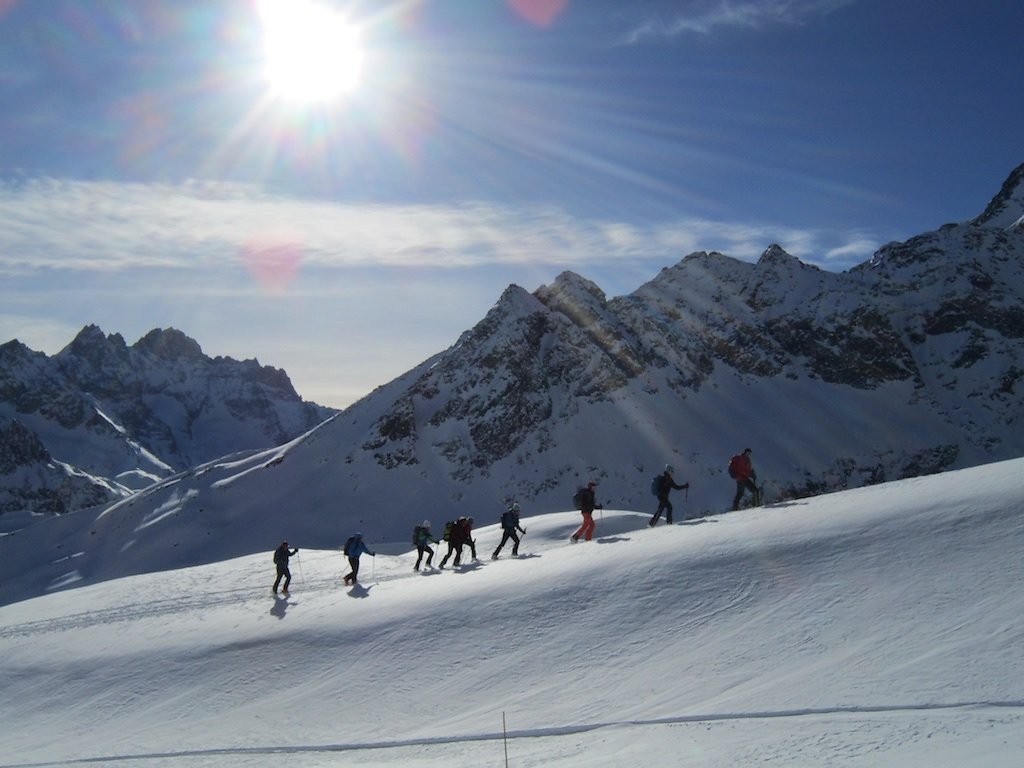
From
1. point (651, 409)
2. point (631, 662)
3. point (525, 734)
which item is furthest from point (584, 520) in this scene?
point (651, 409)

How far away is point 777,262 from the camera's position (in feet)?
401

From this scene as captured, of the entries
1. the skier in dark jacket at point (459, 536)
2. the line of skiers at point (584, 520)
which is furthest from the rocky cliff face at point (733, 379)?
the skier in dark jacket at point (459, 536)

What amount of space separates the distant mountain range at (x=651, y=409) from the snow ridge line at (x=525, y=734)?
187 ft

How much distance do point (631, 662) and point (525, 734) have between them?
200 cm

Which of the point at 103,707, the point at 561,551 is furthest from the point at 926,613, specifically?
the point at 103,707

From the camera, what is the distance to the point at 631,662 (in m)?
10.5

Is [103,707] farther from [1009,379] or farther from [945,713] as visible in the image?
[1009,379]

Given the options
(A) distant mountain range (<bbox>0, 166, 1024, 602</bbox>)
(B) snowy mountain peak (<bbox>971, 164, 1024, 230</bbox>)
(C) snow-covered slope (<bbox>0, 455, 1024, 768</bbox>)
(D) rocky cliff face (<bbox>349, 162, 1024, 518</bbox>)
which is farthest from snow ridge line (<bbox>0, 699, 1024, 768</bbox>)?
(B) snowy mountain peak (<bbox>971, 164, 1024, 230</bbox>)

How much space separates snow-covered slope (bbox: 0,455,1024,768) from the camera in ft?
25.6

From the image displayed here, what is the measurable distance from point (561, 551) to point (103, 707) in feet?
32.5

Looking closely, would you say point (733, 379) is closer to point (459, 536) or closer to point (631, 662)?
point (459, 536)

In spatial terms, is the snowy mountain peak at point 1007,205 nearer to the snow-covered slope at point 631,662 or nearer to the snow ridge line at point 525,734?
the snow-covered slope at point 631,662

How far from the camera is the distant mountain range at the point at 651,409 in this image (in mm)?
75375

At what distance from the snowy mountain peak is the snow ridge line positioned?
18661 cm
